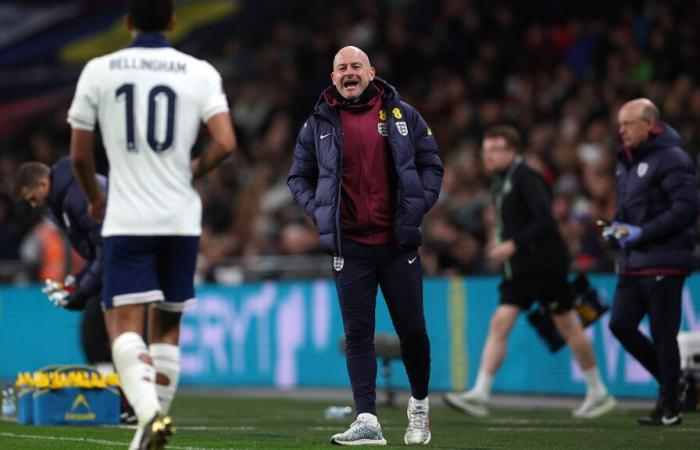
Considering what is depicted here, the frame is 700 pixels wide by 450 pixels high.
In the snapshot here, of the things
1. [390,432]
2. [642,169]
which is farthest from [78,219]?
[642,169]

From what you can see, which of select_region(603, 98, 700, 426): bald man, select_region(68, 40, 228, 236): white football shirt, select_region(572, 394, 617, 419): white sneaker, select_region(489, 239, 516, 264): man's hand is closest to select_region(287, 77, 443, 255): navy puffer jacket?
select_region(68, 40, 228, 236): white football shirt

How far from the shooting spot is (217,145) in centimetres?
730

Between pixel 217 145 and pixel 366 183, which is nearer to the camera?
pixel 217 145

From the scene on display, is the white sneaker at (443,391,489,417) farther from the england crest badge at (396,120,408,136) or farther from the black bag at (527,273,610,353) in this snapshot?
the england crest badge at (396,120,408,136)

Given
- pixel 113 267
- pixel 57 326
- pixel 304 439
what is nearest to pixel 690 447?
pixel 304 439

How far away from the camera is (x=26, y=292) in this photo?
19.7 meters

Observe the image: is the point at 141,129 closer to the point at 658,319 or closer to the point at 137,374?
the point at 137,374

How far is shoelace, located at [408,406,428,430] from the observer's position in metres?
9.16

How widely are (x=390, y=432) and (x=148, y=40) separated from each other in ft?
13.6

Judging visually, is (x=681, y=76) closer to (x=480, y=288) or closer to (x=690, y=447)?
(x=480, y=288)

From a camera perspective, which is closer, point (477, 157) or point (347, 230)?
point (347, 230)

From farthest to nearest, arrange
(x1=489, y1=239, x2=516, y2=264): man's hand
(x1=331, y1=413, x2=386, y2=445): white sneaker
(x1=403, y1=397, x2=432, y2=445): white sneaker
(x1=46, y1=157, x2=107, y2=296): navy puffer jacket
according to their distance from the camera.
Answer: (x1=489, y1=239, x2=516, y2=264): man's hand < (x1=46, y1=157, x2=107, y2=296): navy puffer jacket < (x1=403, y1=397, x2=432, y2=445): white sneaker < (x1=331, y1=413, x2=386, y2=445): white sneaker

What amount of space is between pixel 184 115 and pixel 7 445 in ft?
9.49

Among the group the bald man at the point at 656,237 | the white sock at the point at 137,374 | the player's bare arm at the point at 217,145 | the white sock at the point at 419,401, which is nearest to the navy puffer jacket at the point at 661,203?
the bald man at the point at 656,237
